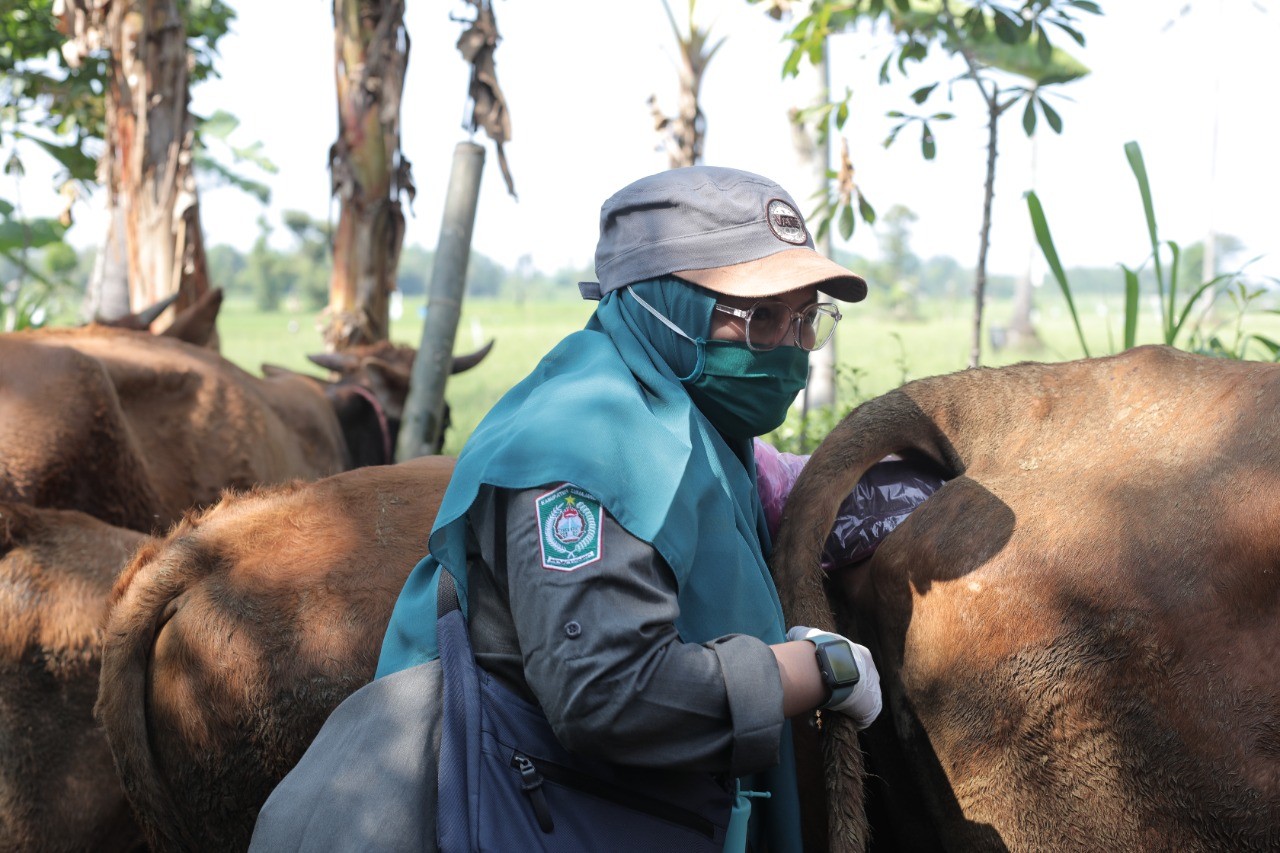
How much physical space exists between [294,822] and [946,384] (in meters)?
1.73

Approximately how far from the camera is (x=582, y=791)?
188cm

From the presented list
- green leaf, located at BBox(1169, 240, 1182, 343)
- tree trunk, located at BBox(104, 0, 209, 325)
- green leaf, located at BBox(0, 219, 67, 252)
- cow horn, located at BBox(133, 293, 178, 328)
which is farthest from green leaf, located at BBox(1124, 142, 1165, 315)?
green leaf, located at BBox(0, 219, 67, 252)

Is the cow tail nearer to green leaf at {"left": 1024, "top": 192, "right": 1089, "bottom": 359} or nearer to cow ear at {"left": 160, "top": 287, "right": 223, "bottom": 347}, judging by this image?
green leaf at {"left": 1024, "top": 192, "right": 1089, "bottom": 359}

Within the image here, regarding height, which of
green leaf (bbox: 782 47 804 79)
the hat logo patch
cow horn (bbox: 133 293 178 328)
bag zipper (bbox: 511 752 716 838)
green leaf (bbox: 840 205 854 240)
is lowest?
bag zipper (bbox: 511 752 716 838)

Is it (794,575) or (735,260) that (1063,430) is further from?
(735,260)

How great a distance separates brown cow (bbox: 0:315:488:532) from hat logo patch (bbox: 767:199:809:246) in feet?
7.21

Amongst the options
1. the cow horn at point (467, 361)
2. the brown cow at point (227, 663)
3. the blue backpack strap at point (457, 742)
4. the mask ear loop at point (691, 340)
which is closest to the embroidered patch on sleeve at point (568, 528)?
the blue backpack strap at point (457, 742)

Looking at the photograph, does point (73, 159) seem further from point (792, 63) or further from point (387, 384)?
point (792, 63)

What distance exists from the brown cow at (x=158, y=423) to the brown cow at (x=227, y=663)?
3.38 ft

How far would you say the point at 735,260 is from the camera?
2045mm

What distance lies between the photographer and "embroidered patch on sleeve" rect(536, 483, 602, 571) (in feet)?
5.71

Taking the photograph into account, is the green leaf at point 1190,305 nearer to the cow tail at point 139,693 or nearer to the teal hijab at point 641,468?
the teal hijab at point 641,468

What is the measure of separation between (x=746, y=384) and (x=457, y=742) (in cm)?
84

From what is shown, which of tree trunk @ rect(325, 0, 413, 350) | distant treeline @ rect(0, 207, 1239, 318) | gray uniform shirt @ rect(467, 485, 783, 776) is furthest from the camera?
distant treeline @ rect(0, 207, 1239, 318)
